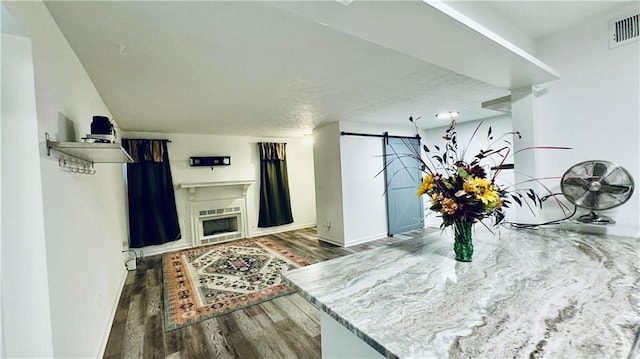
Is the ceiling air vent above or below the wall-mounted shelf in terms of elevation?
above

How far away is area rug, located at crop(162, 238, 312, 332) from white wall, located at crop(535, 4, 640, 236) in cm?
243

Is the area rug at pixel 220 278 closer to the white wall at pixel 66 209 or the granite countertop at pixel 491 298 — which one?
the white wall at pixel 66 209

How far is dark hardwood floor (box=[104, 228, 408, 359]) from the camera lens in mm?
1975

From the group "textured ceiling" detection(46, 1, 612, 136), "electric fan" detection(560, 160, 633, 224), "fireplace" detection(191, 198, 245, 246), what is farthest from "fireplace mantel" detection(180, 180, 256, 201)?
"electric fan" detection(560, 160, 633, 224)

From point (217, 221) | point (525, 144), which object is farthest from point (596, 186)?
point (217, 221)

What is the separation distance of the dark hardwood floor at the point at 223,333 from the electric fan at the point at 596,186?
6.85 feet

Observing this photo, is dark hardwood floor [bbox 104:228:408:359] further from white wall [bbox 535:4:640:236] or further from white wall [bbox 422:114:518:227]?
white wall [bbox 422:114:518:227]

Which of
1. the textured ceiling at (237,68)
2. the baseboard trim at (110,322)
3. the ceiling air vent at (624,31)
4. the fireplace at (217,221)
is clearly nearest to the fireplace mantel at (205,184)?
the fireplace at (217,221)

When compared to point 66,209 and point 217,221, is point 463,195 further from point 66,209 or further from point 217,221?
point 217,221

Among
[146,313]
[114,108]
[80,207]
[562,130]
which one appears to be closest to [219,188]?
[114,108]

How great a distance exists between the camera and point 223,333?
7.23ft

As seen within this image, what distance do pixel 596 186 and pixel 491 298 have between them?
4.31 ft

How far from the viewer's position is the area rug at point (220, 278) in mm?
2607

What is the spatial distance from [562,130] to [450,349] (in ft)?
6.41
